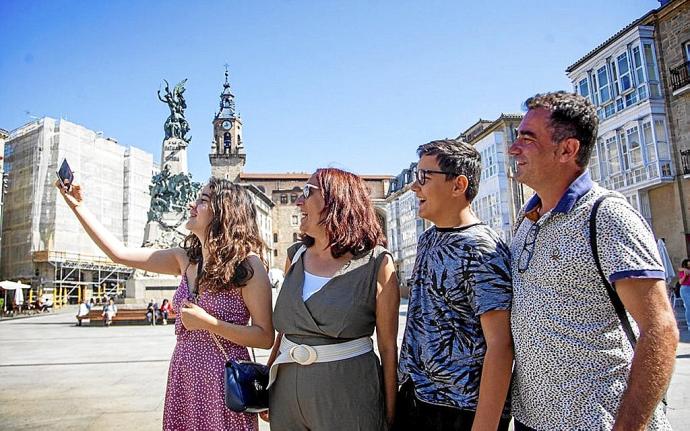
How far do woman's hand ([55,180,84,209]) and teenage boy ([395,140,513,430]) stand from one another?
214 cm

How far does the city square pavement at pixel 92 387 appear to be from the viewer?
464cm

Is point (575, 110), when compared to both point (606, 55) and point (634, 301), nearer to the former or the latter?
point (634, 301)

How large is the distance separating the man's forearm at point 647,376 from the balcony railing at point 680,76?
24379 millimetres

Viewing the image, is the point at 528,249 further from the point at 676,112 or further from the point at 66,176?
the point at 676,112

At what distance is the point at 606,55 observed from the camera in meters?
24.2

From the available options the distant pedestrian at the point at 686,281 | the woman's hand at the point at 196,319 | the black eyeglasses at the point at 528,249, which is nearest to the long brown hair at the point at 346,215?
the woman's hand at the point at 196,319

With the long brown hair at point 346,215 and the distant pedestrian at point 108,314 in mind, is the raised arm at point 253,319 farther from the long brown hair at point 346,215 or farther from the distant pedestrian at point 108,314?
the distant pedestrian at point 108,314

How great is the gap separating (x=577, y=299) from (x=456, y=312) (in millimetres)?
472

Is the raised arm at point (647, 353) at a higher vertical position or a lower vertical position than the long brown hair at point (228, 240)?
lower

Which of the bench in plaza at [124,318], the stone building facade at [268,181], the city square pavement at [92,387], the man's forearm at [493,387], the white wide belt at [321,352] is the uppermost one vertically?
the stone building facade at [268,181]

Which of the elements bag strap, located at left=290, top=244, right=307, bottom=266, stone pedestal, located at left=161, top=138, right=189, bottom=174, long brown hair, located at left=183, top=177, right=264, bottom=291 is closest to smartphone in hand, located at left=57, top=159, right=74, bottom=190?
long brown hair, located at left=183, top=177, right=264, bottom=291

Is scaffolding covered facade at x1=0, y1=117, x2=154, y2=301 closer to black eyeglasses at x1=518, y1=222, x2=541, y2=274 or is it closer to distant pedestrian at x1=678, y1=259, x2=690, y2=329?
distant pedestrian at x1=678, y1=259, x2=690, y2=329

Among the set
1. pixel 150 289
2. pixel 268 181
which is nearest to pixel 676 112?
pixel 150 289

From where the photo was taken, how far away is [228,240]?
8.48ft
